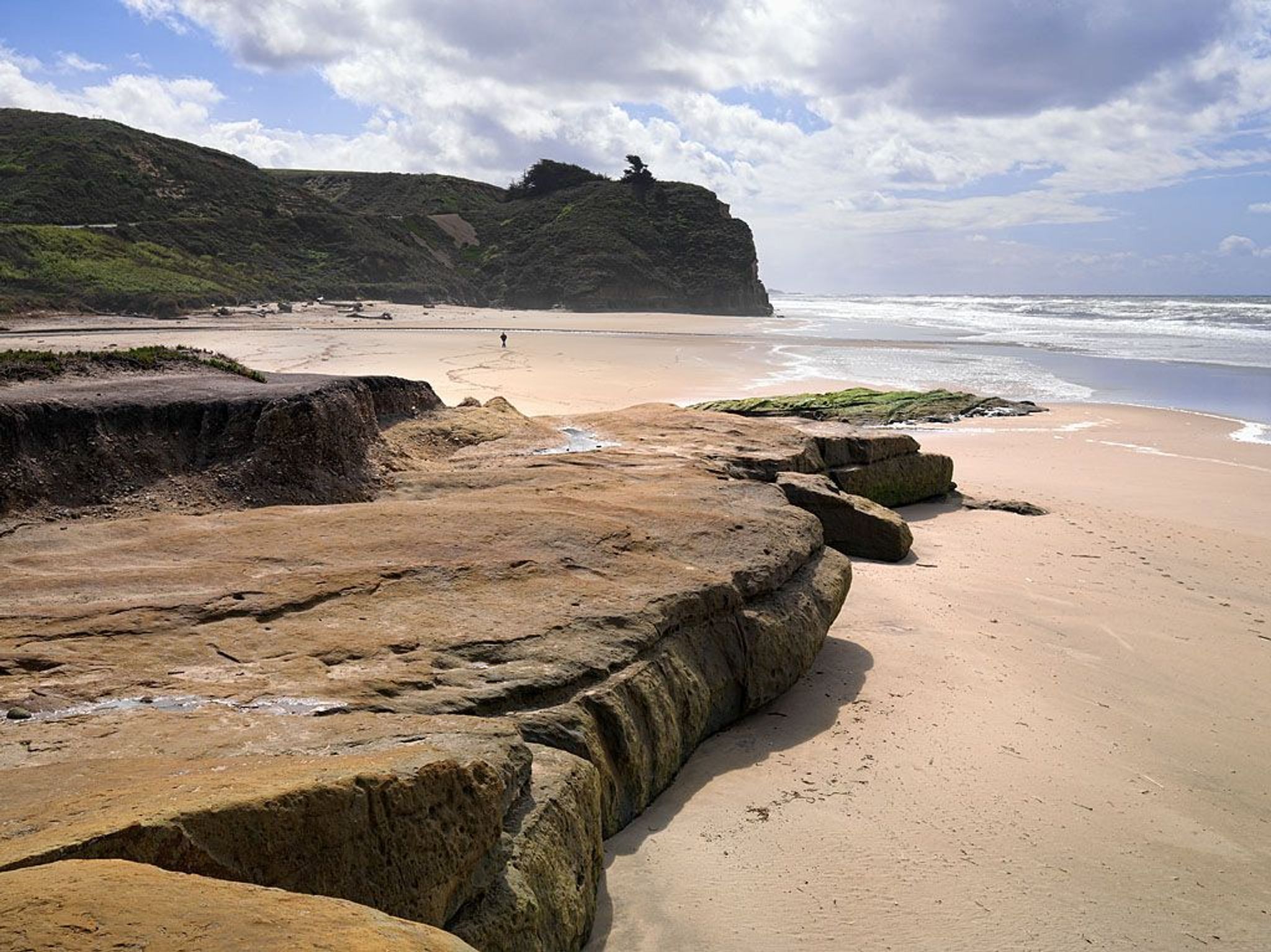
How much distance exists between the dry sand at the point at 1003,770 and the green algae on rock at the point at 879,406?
15.7 feet

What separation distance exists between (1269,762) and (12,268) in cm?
4253

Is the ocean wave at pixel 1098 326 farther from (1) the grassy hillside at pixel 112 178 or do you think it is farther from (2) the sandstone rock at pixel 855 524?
(1) the grassy hillside at pixel 112 178

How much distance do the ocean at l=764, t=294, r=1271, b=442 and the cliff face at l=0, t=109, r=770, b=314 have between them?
1474cm

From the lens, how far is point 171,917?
5.55 ft

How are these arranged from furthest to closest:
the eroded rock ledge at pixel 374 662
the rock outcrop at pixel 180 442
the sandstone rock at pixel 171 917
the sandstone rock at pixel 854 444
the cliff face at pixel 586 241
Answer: the cliff face at pixel 586 241 < the sandstone rock at pixel 854 444 < the rock outcrop at pixel 180 442 < the eroded rock ledge at pixel 374 662 < the sandstone rock at pixel 171 917

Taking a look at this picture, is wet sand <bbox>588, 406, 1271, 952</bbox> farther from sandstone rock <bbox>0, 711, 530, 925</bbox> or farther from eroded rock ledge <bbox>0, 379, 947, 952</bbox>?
sandstone rock <bbox>0, 711, 530, 925</bbox>

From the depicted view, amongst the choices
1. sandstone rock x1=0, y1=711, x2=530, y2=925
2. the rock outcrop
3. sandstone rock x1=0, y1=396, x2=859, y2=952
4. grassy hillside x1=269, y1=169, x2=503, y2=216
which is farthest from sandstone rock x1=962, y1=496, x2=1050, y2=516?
grassy hillside x1=269, y1=169, x2=503, y2=216

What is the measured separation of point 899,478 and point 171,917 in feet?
28.9

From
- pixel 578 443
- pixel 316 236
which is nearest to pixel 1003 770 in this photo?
pixel 578 443

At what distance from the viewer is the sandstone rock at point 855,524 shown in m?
7.46

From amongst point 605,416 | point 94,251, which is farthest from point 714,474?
point 94,251

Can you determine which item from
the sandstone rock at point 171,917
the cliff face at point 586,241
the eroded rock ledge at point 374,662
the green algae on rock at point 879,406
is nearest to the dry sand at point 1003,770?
the eroded rock ledge at point 374,662

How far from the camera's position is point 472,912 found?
103 inches

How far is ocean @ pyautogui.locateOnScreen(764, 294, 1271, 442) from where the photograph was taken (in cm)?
2084
